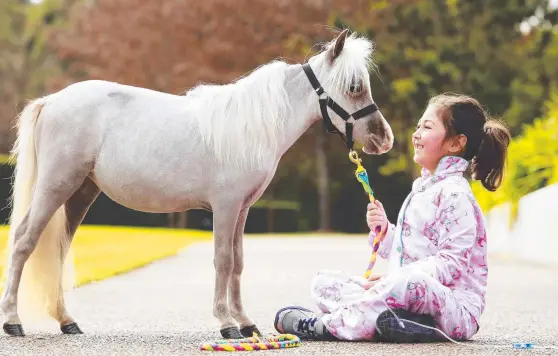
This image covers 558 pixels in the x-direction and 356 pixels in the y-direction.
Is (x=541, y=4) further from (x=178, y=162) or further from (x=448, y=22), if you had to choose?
(x=178, y=162)

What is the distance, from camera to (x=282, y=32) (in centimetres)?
3362

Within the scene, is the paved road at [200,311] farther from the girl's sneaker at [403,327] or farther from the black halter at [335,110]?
the black halter at [335,110]

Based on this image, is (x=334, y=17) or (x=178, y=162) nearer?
(x=178, y=162)

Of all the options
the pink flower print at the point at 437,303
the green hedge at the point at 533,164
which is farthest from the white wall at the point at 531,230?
the pink flower print at the point at 437,303

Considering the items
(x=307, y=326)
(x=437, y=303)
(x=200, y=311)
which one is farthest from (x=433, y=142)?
(x=200, y=311)

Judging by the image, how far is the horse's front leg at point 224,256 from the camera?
4.95 meters

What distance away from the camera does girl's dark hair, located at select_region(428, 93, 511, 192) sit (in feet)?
16.2

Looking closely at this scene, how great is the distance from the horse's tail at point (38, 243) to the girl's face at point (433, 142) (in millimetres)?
2060

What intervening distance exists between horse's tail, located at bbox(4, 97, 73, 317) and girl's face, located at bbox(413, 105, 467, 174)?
6.76ft

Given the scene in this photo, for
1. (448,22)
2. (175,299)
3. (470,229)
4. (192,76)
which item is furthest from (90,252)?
(448,22)

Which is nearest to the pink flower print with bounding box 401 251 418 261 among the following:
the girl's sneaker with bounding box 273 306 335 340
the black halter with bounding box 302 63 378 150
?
the girl's sneaker with bounding box 273 306 335 340

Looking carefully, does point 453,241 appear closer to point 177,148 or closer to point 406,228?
point 406,228

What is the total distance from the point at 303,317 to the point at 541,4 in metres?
32.2

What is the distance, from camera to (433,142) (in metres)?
4.94
